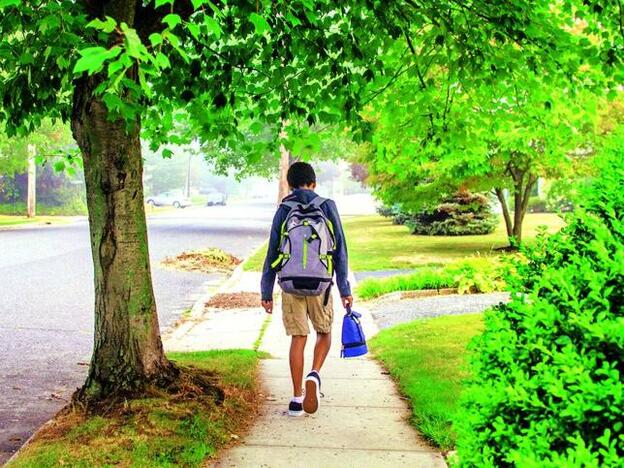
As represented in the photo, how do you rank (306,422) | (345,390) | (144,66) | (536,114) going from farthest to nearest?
(536,114), (345,390), (306,422), (144,66)

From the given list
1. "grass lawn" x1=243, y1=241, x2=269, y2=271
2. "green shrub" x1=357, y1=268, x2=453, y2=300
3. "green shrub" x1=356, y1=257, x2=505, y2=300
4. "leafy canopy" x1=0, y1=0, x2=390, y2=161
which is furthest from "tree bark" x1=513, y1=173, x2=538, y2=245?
"leafy canopy" x1=0, y1=0, x2=390, y2=161

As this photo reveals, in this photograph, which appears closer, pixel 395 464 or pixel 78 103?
pixel 395 464

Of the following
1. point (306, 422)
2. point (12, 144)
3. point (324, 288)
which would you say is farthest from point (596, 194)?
point (12, 144)

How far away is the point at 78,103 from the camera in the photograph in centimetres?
527

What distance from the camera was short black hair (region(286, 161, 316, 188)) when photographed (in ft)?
17.9

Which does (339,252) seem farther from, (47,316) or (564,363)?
(47,316)

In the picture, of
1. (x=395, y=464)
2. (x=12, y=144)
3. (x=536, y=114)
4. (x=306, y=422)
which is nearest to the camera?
(x=395, y=464)

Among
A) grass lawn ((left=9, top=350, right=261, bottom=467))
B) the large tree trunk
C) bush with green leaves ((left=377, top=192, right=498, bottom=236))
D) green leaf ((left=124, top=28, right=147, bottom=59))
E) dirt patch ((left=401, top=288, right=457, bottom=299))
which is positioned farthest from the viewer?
bush with green leaves ((left=377, top=192, right=498, bottom=236))

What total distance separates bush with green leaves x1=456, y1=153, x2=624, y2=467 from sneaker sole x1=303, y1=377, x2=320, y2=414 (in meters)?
3.12

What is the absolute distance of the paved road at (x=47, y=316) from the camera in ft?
20.2

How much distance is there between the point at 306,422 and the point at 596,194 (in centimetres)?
349

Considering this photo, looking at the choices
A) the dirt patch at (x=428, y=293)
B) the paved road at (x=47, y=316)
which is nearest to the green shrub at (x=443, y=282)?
the dirt patch at (x=428, y=293)

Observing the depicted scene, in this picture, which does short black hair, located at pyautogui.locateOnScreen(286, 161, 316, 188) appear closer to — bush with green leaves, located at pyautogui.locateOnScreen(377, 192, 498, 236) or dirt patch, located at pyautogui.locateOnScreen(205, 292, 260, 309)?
dirt patch, located at pyautogui.locateOnScreen(205, 292, 260, 309)

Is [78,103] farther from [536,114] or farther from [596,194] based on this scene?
[536,114]
